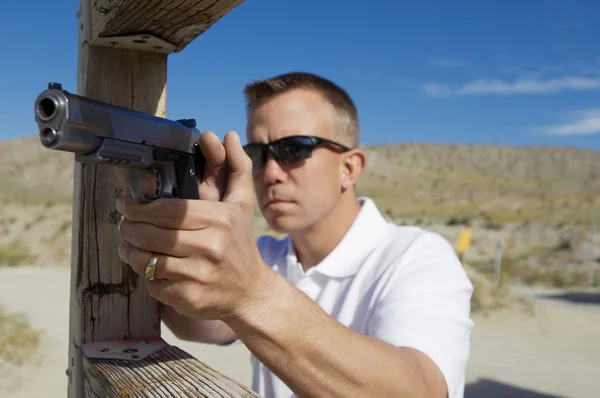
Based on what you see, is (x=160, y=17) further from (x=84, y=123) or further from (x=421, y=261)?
(x=421, y=261)

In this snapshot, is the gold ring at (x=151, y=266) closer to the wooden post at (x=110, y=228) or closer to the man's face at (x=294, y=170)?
the wooden post at (x=110, y=228)

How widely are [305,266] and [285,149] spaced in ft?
1.79

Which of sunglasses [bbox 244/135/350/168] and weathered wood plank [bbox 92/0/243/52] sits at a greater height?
weathered wood plank [bbox 92/0/243/52]

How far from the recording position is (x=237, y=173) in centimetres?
123

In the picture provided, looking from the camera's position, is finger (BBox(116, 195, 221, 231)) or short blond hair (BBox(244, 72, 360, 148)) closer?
finger (BBox(116, 195, 221, 231))

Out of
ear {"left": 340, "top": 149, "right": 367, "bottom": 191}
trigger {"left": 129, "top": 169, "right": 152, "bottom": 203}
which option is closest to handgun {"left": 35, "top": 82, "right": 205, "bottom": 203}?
trigger {"left": 129, "top": 169, "right": 152, "bottom": 203}

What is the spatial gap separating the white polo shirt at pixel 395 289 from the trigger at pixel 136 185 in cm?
87

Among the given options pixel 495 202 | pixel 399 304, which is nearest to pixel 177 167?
pixel 399 304

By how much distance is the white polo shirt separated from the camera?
1691mm

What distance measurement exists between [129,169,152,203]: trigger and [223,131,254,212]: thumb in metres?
0.18

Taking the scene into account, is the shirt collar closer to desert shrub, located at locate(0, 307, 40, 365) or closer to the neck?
the neck

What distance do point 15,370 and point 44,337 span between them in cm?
96

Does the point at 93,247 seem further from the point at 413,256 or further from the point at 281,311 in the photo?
the point at 413,256

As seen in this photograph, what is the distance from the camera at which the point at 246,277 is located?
3.73 feet
